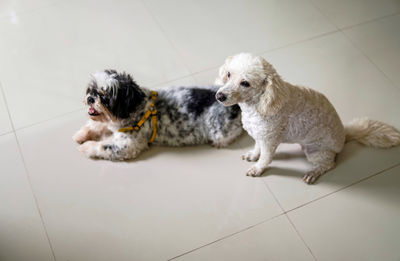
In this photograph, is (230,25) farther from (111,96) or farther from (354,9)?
(111,96)

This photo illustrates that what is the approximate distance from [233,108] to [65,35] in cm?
169

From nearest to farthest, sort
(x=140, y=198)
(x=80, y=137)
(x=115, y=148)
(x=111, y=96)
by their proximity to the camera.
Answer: (x=111, y=96) → (x=140, y=198) → (x=115, y=148) → (x=80, y=137)

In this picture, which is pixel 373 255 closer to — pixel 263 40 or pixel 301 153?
pixel 301 153

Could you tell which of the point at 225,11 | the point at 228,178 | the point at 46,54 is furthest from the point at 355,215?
the point at 46,54

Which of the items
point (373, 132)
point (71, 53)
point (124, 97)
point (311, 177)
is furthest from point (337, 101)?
point (71, 53)

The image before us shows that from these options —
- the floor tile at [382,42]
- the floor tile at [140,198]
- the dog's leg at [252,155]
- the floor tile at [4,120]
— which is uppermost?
the floor tile at [382,42]

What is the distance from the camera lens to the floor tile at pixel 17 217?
2061mm

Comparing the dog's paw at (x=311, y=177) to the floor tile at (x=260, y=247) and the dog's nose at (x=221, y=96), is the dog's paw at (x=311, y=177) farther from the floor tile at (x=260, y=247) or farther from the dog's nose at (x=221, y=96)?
the dog's nose at (x=221, y=96)

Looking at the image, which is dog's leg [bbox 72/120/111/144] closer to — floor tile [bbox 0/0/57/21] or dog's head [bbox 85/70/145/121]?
dog's head [bbox 85/70/145/121]

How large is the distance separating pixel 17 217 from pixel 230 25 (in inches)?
86.5

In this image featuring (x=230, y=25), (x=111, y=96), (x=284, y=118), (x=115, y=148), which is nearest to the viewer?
(x=284, y=118)

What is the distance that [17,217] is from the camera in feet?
7.18

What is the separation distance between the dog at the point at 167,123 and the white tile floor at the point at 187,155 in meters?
0.09

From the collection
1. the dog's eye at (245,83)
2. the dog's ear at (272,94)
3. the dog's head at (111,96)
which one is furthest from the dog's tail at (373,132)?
the dog's head at (111,96)
